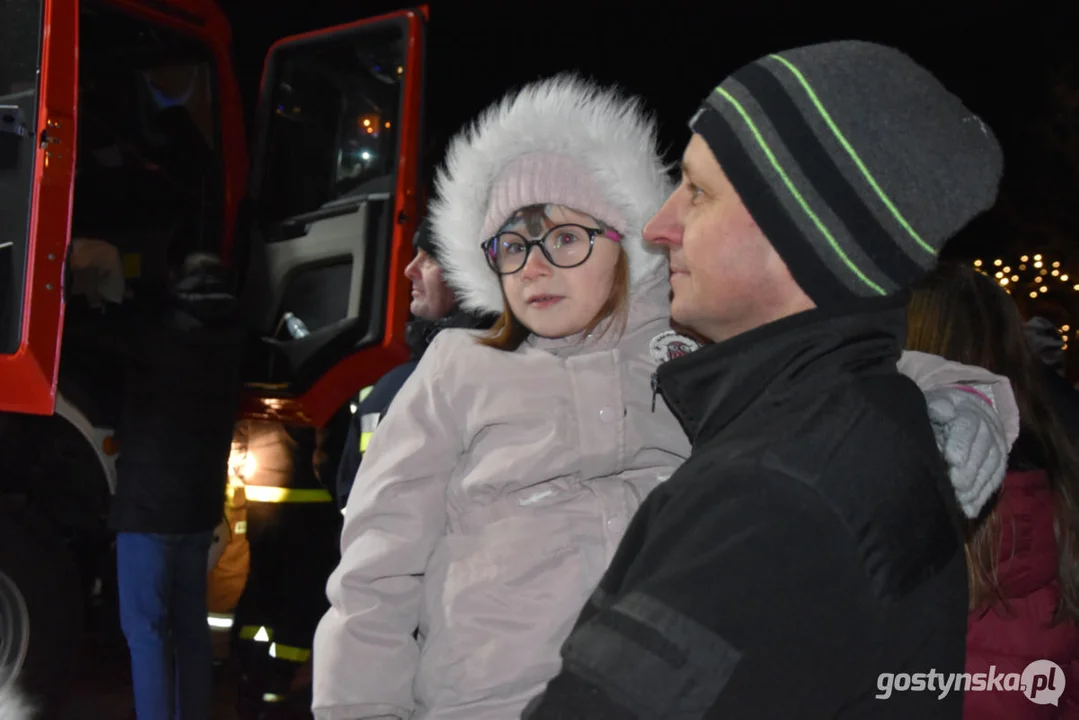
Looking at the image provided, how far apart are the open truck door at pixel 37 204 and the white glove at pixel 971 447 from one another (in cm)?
284

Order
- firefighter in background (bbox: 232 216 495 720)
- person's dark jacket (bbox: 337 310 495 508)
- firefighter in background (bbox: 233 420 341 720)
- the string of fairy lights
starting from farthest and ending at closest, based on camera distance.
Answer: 1. the string of fairy lights
2. firefighter in background (bbox: 233 420 341 720)
3. firefighter in background (bbox: 232 216 495 720)
4. person's dark jacket (bbox: 337 310 495 508)

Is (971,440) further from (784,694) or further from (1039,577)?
(1039,577)

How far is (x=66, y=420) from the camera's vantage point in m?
3.66

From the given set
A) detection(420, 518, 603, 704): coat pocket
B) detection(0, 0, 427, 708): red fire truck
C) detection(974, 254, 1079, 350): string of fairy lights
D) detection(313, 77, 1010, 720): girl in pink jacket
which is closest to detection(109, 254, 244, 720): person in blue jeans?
detection(0, 0, 427, 708): red fire truck

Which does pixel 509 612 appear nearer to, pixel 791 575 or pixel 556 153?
pixel 791 575

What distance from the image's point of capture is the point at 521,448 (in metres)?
1.59

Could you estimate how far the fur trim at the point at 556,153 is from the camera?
1.84 metres

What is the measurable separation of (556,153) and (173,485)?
92.0 inches

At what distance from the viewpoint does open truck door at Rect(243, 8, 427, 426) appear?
3.99 m

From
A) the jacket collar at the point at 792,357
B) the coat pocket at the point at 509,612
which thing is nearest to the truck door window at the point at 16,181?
the coat pocket at the point at 509,612

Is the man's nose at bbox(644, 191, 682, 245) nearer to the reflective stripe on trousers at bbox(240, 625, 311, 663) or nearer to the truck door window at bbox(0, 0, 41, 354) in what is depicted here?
the truck door window at bbox(0, 0, 41, 354)

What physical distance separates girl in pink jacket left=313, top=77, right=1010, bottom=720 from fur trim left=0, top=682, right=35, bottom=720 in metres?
2.55

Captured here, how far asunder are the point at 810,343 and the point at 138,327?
312 cm

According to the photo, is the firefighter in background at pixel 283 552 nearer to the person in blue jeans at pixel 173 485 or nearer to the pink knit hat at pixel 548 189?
the person in blue jeans at pixel 173 485
